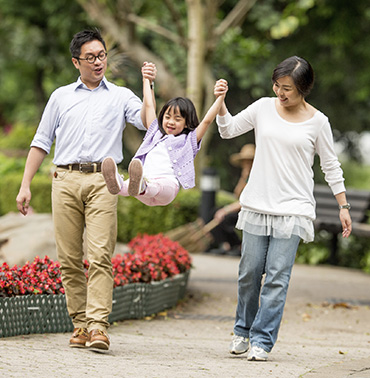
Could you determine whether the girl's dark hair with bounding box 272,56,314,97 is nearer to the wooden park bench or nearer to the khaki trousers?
the khaki trousers

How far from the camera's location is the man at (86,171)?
529cm

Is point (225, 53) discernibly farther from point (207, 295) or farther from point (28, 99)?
point (28, 99)

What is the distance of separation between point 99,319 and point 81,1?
1186 centimetres

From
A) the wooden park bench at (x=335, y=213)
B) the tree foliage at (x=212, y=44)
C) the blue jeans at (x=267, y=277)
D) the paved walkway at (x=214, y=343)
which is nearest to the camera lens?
the paved walkway at (x=214, y=343)

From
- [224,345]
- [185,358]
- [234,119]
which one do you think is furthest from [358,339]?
[234,119]

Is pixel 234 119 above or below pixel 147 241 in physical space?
above

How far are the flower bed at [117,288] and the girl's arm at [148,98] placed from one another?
5.41 ft

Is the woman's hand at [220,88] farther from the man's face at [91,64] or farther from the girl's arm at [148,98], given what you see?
the man's face at [91,64]

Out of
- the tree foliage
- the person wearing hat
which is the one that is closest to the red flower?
the person wearing hat

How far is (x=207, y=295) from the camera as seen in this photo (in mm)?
8641

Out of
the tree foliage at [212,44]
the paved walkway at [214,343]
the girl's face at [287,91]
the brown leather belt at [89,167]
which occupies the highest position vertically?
the tree foliage at [212,44]

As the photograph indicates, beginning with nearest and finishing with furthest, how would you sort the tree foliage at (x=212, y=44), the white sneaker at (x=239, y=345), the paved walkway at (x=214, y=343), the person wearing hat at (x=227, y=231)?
the paved walkway at (x=214, y=343) < the white sneaker at (x=239, y=345) < the person wearing hat at (x=227, y=231) < the tree foliage at (x=212, y=44)

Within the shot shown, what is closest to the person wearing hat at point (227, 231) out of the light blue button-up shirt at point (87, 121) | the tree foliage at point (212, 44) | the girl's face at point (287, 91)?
the tree foliage at point (212, 44)

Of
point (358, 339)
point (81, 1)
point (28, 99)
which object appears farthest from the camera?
point (28, 99)
